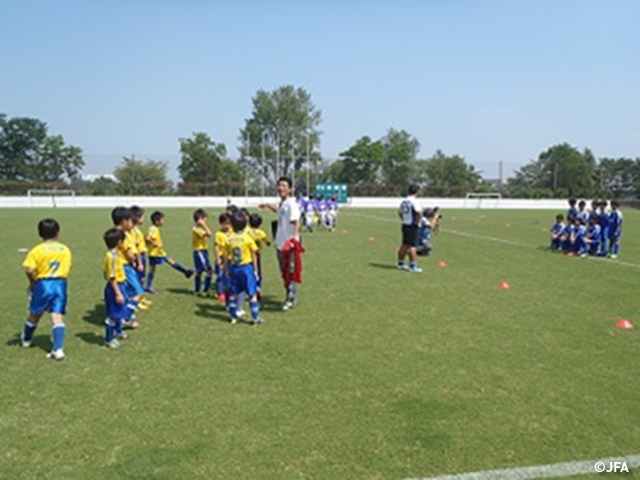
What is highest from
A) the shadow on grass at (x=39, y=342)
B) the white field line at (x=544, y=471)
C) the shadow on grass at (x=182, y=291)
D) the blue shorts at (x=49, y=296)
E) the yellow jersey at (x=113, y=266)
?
the yellow jersey at (x=113, y=266)

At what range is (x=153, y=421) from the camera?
397 centimetres

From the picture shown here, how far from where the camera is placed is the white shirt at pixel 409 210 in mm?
10750

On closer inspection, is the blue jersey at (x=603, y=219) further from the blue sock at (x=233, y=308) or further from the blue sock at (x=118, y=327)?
the blue sock at (x=118, y=327)

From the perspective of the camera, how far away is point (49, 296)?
5.30 meters

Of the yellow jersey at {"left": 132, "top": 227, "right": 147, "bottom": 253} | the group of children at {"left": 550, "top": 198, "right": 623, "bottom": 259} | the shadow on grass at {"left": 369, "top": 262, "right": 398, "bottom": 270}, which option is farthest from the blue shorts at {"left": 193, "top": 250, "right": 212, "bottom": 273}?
the group of children at {"left": 550, "top": 198, "right": 623, "bottom": 259}

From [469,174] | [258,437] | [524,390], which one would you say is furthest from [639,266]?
[469,174]

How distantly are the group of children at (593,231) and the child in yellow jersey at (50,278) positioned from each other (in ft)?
44.7

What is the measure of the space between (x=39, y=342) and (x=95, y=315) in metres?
1.35

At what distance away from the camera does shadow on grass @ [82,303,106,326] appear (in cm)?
691

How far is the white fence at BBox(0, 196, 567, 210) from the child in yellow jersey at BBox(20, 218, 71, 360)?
36.5m

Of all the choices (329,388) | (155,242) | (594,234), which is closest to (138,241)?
(155,242)

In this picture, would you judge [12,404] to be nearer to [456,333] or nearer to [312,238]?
[456,333]

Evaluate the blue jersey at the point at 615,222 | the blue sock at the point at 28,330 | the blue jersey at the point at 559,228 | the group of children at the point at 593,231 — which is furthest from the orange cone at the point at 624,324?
the blue jersey at the point at 559,228

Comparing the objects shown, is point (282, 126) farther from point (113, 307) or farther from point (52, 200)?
point (113, 307)
